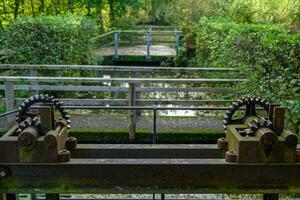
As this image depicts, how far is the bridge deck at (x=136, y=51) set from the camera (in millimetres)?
18922

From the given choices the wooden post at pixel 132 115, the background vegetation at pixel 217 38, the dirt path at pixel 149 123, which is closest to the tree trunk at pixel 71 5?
the background vegetation at pixel 217 38

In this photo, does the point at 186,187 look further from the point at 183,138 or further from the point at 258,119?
the point at 183,138

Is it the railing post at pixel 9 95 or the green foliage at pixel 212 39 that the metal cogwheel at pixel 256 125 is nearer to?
the railing post at pixel 9 95

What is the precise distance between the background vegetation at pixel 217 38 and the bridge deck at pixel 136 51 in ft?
4.43

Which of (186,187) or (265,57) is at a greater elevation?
(265,57)

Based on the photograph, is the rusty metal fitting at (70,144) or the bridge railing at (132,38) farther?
the bridge railing at (132,38)

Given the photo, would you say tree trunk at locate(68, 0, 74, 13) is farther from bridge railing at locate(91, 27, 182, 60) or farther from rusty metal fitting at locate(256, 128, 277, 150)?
rusty metal fitting at locate(256, 128, 277, 150)

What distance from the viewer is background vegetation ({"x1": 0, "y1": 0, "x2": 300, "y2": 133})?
19.7 ft

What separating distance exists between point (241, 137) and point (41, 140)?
3.88 ft

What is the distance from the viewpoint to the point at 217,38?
1077 cm

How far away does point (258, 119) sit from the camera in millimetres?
2721

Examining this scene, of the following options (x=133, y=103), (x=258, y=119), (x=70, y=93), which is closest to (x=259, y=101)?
(x=258, y=119)

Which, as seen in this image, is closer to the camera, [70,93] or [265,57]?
[265,57]

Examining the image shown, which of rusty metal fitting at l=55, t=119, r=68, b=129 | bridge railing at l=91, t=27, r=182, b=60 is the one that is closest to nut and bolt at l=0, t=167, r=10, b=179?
rusty metal fitting at l=55, t=119, r=68, b=129
